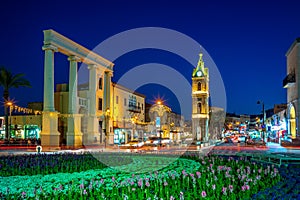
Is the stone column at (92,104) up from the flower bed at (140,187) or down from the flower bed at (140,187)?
up

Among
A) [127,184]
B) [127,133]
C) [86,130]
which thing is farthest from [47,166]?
[127,133]

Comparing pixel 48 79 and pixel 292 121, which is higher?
pixel 48 79

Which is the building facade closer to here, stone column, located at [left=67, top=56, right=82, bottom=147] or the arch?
the arch

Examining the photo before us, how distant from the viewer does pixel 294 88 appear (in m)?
51.7

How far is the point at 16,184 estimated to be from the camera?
40.4 feet

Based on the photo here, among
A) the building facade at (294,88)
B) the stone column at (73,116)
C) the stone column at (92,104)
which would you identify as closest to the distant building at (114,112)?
the stone column at (92,104)

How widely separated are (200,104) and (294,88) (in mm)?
31891

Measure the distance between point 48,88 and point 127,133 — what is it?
1231 inches

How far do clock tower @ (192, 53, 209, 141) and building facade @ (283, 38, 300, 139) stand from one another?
25606 mm

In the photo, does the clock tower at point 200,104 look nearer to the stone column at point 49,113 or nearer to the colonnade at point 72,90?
the colonnade at point 72,90

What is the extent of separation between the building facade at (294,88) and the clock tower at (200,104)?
2561cm

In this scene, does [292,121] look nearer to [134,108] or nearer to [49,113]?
[134,108]

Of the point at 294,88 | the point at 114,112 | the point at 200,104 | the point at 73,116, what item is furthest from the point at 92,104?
the point at 200,104

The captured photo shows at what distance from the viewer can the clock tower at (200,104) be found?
80938 mm
